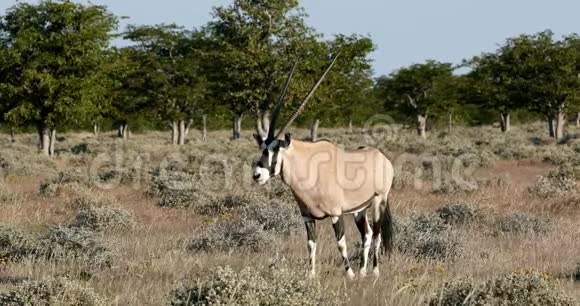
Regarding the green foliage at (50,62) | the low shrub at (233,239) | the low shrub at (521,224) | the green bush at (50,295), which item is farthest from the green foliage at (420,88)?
the green bush at (50,295)

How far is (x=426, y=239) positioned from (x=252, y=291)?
16.2 ft

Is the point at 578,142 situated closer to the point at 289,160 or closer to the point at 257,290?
the point at 289,160

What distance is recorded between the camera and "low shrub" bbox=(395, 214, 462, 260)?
→ 865 cm

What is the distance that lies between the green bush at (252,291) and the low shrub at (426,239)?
3836 mm

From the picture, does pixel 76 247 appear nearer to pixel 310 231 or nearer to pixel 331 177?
pixel 310 231

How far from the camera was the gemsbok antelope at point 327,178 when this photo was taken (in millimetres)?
7059

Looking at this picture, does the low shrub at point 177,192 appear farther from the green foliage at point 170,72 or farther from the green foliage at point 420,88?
the green foliage at point 420,88

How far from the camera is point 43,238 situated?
9.23 metres

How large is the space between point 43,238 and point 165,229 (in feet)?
9.04

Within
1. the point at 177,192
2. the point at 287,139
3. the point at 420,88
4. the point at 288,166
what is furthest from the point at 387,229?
the point at 420,88

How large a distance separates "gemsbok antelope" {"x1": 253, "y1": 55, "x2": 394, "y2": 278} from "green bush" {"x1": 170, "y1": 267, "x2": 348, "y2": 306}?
1856mm

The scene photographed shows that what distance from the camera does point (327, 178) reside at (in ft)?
24.3

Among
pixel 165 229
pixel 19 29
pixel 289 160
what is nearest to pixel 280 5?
pixel 19 29

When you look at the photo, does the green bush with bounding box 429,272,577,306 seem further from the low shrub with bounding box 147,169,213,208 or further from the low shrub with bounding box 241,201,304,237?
the low shrub with bounding box 147,169,213,208
